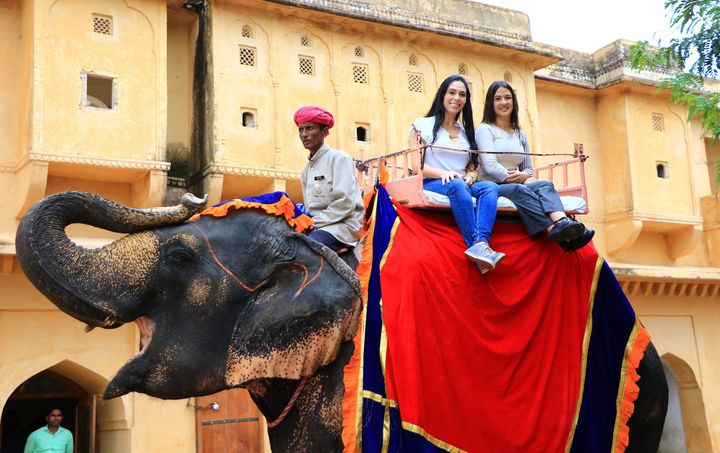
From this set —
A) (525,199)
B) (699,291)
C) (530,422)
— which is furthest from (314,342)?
(699,291)

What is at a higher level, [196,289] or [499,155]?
[499,155]

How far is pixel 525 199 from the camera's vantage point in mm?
3480

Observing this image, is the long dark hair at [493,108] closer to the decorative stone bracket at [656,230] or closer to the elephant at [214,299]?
the elephant at [214,299]

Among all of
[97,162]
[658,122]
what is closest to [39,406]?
[97,162]

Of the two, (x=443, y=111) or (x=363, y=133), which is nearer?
(x=443, y=111)

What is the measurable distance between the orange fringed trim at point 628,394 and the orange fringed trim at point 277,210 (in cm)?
137

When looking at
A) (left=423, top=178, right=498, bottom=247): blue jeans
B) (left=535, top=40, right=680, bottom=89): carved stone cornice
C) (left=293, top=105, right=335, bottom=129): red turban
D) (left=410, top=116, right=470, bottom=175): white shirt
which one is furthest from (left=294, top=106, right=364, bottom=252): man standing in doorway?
(left=535, top=40, right=680, bottom=89): carved stone cornice

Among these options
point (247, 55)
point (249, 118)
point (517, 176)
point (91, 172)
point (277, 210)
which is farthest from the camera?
point (247, 55)

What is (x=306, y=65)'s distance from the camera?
12.6m

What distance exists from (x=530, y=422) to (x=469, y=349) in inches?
13.3

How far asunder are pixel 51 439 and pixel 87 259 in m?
8.36

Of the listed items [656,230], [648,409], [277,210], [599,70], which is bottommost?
[648,409]

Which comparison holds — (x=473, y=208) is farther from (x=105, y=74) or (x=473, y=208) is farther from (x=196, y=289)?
(x=105, y=74)

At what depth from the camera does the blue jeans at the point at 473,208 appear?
323cm
